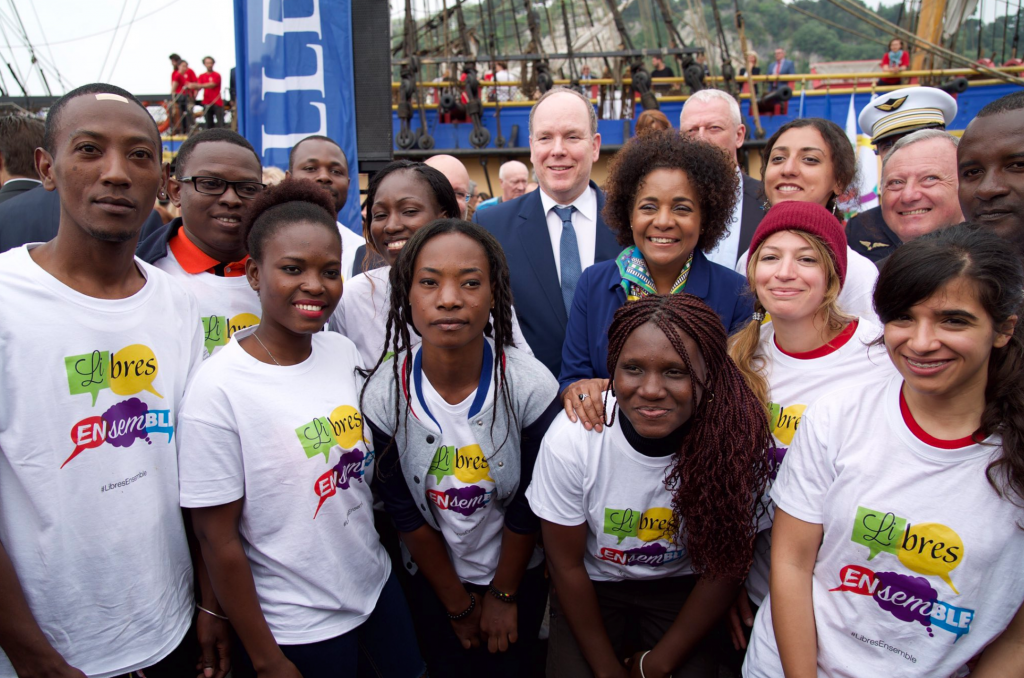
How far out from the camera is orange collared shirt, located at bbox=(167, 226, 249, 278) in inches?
92.0

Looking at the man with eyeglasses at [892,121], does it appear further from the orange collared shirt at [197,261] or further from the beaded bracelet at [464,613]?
the orange collared shirt at [197,261]

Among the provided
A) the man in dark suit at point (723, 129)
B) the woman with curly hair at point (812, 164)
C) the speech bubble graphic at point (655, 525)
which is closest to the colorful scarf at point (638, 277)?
the woman with curly hair at point (812, 164)

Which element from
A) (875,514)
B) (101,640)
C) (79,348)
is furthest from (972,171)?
→ (101,640)

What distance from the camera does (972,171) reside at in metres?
2.18

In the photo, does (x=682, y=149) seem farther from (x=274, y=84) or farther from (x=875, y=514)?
(x=274, y=84)

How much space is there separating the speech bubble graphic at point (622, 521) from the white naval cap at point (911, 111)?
303 cm

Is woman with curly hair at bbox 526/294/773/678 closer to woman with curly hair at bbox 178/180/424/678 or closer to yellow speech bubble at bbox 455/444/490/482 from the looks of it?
yellow speech bubble at bbox 455/444/490/482

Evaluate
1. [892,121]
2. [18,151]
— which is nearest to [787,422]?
[892,121]

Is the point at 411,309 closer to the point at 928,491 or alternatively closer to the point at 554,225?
the point at 554,225

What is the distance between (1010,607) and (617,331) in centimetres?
120

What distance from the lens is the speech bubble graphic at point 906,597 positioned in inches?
61.1

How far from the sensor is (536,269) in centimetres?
285

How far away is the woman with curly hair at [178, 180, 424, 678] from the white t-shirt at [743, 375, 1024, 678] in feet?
4.41

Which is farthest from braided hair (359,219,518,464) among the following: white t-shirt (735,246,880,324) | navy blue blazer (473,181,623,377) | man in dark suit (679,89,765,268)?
man in dark suit (679,89,765,268)
